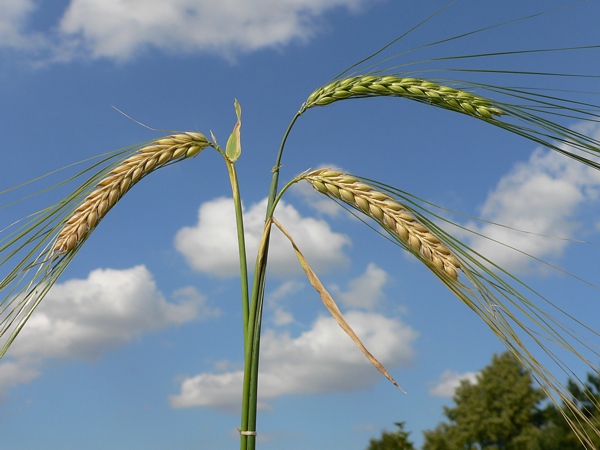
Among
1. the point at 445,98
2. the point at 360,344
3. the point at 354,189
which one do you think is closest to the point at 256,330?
the point at 360,344

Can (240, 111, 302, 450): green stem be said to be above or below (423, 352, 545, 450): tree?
below

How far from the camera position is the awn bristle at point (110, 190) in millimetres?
2557

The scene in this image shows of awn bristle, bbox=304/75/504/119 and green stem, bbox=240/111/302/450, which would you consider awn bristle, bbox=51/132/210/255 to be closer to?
green stem, bbox=240/111/302/450

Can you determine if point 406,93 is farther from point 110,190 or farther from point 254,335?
point 110,190

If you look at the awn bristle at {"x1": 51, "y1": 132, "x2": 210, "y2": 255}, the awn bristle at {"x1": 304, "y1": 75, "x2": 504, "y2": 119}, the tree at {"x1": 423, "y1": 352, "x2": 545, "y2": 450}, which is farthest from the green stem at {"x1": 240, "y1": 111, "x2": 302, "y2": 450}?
the tree at {"x1": 423, "y1": 352, "x2": 545, "y2": 450}

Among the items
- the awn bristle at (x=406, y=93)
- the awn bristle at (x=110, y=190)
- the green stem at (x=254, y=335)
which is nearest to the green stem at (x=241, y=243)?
the green stem at (x=254, y=335)

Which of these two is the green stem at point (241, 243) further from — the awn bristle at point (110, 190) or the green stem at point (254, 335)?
the awn bristle at point (110, 190)

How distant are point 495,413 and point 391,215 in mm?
23850

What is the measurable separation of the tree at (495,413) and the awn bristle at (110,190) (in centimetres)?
2329

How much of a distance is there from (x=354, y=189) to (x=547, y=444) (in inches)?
817

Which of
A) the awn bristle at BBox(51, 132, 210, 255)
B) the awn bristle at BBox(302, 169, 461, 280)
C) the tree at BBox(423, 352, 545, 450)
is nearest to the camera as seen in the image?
the awn bristle at BBox(302, 169, 461, 280)

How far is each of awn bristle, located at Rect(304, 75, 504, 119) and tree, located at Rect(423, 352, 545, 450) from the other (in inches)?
907

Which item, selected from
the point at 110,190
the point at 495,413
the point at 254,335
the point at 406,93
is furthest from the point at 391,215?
the point at 495,413

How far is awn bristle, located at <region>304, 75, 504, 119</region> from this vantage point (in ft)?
8.23
